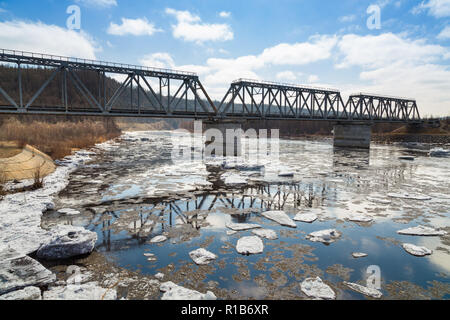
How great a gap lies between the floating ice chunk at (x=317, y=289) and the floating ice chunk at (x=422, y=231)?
471cm

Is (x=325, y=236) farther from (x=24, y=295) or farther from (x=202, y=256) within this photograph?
(x=24, y=295)

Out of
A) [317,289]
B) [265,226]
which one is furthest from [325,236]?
[317,289]

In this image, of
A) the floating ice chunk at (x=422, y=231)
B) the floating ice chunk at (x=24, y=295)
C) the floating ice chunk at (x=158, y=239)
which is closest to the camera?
the floating ice chunk at (x=24, y=295)

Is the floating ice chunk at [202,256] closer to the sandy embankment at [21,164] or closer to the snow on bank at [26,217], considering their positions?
the snow on bank at [26,217]

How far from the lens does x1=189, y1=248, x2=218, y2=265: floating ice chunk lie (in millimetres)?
6363

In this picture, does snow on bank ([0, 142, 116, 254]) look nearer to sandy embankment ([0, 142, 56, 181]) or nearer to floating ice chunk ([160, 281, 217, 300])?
sandy embankment ([0, 142, 56, 181])

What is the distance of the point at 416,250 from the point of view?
23.1 feet

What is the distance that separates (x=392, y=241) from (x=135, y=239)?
7.70 m

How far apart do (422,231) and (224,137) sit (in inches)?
1268

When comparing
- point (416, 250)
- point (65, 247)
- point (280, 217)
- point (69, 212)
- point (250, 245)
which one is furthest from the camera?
point (69, 212)

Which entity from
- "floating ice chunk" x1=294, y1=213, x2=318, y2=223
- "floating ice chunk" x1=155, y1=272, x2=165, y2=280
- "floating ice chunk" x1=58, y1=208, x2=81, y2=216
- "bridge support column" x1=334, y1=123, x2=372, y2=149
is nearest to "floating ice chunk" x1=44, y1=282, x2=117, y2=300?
"floating ice chunk" x1=155, y1=272, x2=165, y2=280

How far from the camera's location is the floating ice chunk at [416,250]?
A: 691 centimetres

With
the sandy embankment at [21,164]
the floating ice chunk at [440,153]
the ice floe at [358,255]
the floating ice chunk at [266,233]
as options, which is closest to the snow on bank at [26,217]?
the sandy embankment at [21,164]
